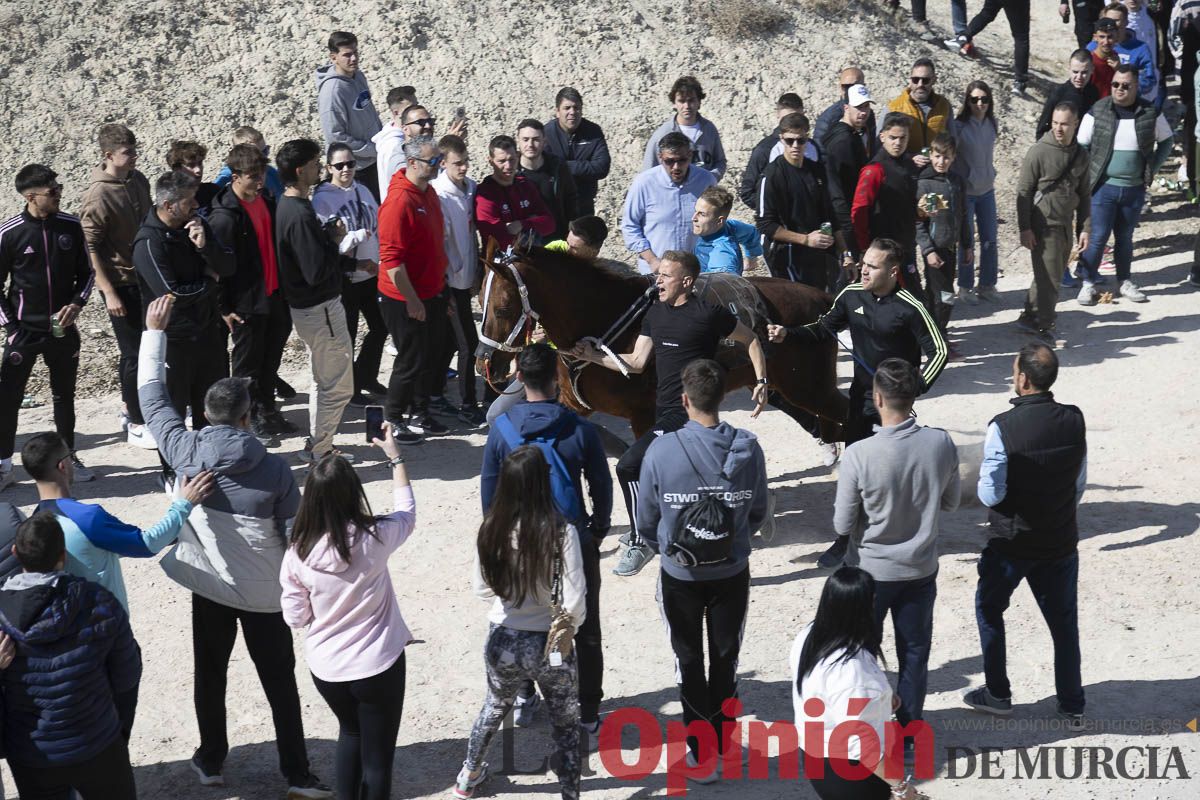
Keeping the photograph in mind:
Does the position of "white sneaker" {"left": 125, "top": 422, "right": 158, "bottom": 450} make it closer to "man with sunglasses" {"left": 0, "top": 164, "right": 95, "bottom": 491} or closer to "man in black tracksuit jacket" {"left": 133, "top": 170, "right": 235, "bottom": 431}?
"man with sunglasses" {"left": 0, "top": 164, "right": 95, "bottom": 491}

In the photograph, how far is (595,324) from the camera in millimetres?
8461

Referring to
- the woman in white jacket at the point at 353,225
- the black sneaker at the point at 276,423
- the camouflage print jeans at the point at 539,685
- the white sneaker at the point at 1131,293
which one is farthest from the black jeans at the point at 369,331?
the white sneaker at the point at 1131,293

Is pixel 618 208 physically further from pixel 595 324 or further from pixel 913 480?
pixel 913 480

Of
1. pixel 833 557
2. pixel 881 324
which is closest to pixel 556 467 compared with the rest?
pixel 881 324

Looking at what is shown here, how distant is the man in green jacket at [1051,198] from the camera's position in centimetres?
1208

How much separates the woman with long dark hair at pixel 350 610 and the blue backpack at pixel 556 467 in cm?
68

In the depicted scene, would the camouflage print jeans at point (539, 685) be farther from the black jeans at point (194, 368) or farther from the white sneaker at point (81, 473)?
the white sneaker at point (81, 473)

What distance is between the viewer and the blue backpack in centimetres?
602

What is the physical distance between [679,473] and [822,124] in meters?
7.65

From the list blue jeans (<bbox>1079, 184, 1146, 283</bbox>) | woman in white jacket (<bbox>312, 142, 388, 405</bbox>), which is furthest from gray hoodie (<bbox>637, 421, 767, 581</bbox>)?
blue jeans (<bbox>1079, 184, 1146, 283</bbox>)

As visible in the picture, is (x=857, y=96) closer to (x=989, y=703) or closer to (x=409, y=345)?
(x=409, y=345)

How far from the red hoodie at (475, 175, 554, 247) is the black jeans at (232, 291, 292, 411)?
1.65 metres

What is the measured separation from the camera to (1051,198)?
1219 centimetres

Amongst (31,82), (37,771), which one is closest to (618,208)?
(31,82)
